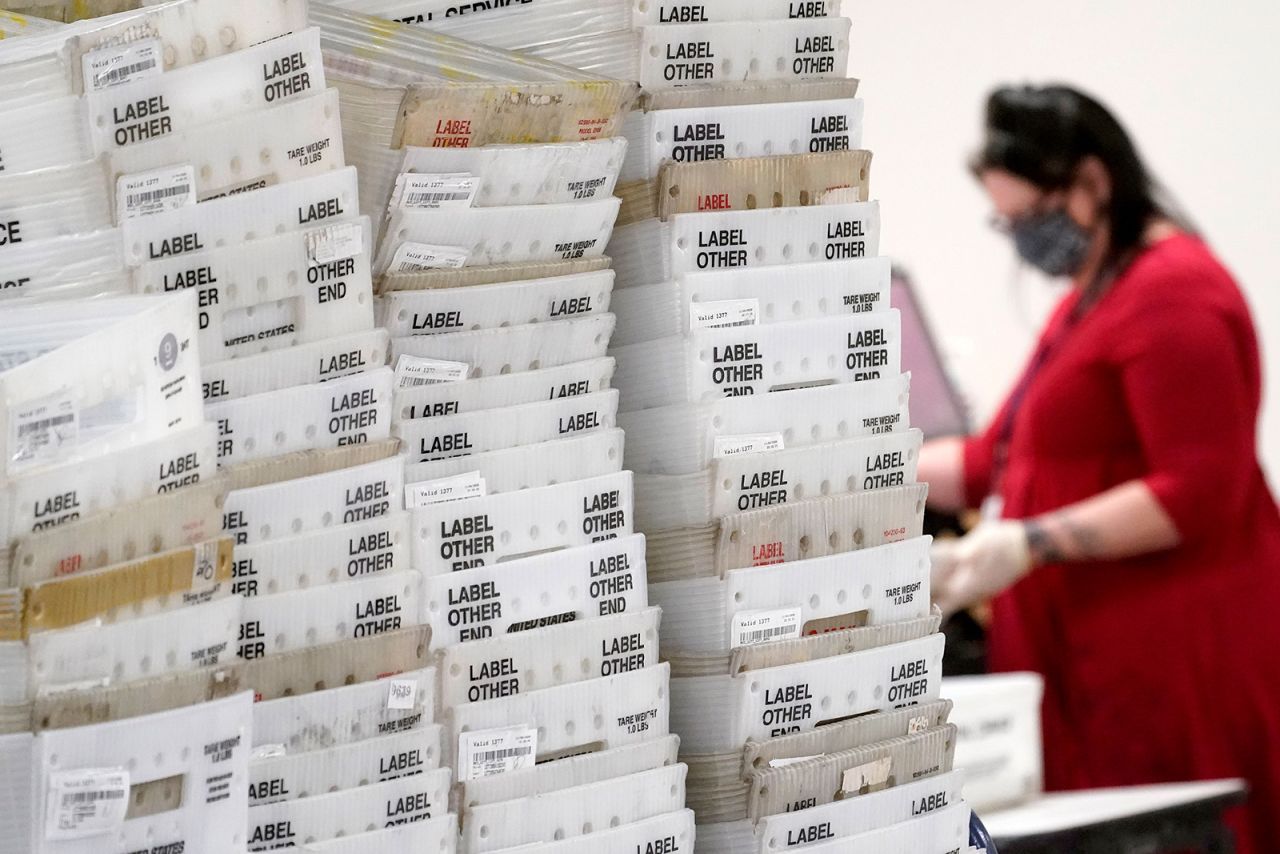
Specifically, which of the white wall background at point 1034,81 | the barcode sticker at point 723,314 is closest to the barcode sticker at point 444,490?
the barcode sticker at point 723,314

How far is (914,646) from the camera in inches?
62.9

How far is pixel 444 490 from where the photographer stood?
138cm

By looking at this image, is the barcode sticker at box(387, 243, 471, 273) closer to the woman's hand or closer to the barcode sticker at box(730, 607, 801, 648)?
the barcode sticker at box(730, 607, 801, 648)

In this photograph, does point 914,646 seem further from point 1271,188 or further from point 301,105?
point 1271,188

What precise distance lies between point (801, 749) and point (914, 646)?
0.56 feet

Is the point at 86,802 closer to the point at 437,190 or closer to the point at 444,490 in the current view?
the point at 444,490

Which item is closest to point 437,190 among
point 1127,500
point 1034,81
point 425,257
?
point 425,257

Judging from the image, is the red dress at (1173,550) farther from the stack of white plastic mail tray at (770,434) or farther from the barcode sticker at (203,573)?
the barcode sticker at (203,573)

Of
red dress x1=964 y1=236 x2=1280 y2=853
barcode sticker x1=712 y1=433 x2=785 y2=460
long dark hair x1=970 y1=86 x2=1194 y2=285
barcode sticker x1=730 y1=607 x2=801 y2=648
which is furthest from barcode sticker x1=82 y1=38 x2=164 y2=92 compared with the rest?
long dark hair x1=970 y1=86 x2=1194 y2=285

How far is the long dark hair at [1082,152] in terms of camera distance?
3.37 metres

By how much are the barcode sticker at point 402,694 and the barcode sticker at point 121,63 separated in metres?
0.52

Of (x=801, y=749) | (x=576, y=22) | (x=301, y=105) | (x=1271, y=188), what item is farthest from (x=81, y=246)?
(x=1271, y=188)

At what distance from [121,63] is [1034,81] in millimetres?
4587

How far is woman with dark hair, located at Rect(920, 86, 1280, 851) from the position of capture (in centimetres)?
314
